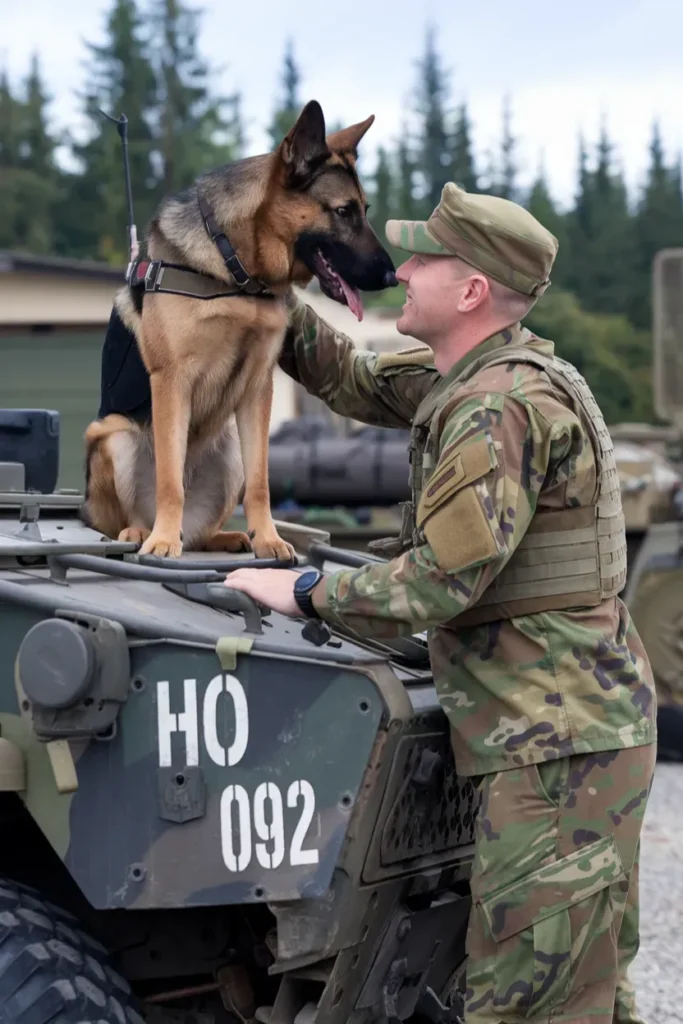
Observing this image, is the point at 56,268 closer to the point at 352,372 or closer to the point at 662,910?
the point at 662,910

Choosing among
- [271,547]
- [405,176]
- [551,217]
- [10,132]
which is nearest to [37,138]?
[10,132]

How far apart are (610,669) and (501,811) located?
1.16 ft

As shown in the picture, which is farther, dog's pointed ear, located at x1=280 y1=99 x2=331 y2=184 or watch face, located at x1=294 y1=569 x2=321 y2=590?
dog's pointed ear, located at x1=280 y1=99 x2=331 y2=184

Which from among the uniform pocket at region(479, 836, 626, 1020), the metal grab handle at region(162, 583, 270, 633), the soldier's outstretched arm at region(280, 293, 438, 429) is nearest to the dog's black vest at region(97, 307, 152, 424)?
the soldier's outstretched arm at region(280, 293, 438, 429)

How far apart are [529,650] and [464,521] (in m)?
0.30

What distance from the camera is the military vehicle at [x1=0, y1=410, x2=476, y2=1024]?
268 centimetres

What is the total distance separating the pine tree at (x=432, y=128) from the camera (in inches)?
2366

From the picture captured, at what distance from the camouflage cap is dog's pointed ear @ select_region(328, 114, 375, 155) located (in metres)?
1.11

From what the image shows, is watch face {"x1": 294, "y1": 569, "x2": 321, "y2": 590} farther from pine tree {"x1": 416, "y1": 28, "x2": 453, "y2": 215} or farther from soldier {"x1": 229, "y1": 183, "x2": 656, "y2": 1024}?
pine tree {"x1": 416, "y1": 28, "x2": 453, "y2": 215}

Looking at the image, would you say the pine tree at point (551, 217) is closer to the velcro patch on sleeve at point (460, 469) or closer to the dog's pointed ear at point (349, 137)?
the dog's pointed ear at point (349, 137)

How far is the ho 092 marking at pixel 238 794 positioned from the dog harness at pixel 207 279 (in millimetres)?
1418

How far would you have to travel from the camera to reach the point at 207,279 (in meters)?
3.87

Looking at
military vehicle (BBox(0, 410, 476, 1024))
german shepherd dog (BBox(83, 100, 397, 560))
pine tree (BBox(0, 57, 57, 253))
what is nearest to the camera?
military vehicle (BBox(0, 410, 476, 1024))

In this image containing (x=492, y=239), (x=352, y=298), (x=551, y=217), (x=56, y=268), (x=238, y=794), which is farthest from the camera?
(x=551, y=217)
